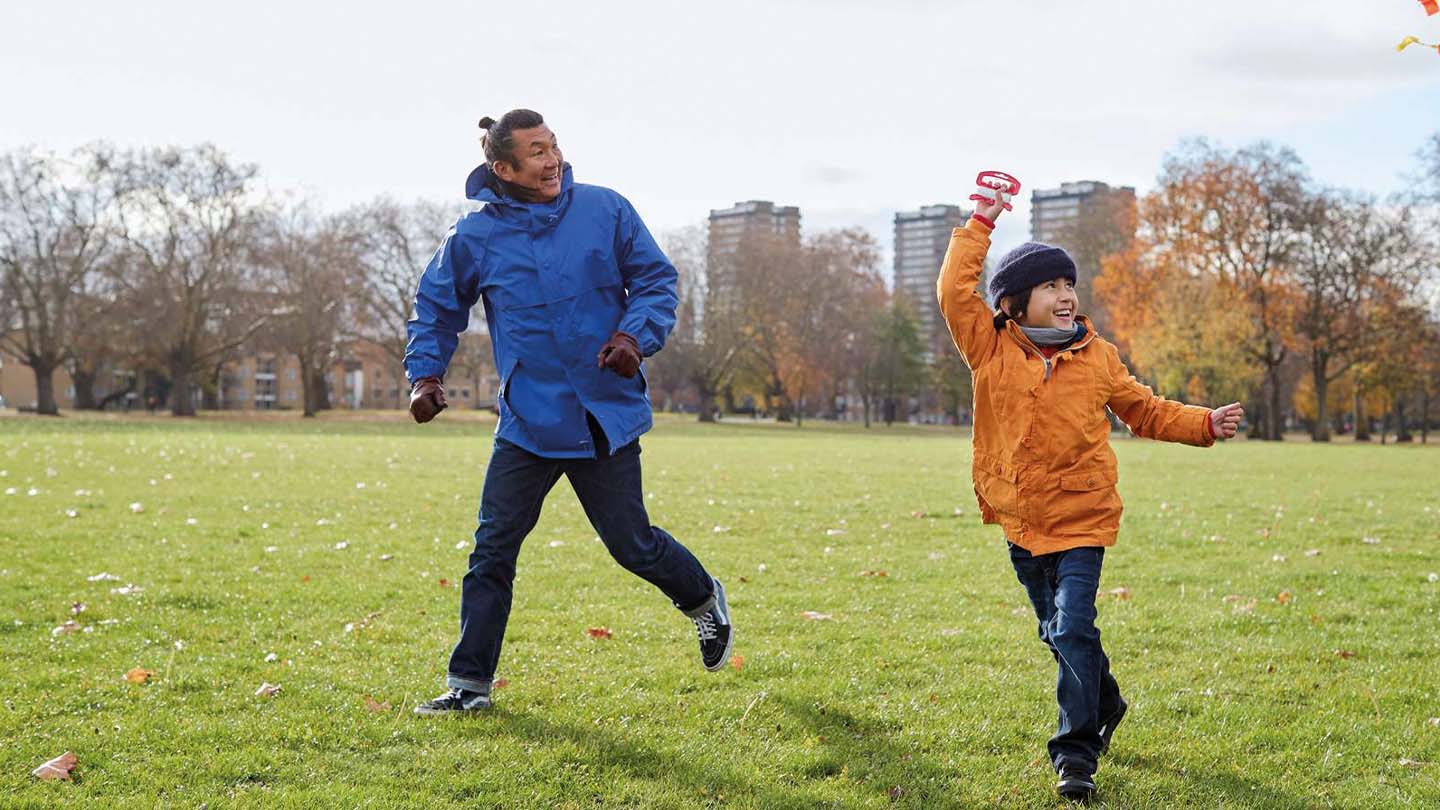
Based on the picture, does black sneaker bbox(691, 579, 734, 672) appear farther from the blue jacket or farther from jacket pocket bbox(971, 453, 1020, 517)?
jacket pocket bbox(971, 453, 1020, 517)

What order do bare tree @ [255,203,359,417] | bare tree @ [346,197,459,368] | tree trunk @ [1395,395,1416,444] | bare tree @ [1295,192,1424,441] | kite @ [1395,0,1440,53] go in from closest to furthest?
kite @ [1395,0,1440,53], bare tree @ [1295,192,1424,441], bare tree @ [255,203,359,417], bare tree @ [346,197,459,368], tree trunk @ [1395,395,1416,444]

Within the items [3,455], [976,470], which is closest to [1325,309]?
[3,455]

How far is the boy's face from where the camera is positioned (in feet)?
13.0

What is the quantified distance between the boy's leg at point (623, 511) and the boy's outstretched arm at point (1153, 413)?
1814mm

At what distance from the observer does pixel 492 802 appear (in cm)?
349

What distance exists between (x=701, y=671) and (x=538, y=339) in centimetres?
172

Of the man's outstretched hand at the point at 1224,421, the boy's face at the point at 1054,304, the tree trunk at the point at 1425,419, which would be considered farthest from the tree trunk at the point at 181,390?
the tree trunk at the point at 1425,419

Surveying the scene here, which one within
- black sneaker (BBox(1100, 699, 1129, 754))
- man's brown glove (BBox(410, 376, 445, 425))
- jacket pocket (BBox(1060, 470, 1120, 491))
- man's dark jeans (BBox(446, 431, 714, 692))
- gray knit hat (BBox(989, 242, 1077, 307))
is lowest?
black sneaker (BBox(1100, 699, 1129, 754))

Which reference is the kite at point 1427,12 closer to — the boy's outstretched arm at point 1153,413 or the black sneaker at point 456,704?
the boy's outstretched arm at point 1153,413

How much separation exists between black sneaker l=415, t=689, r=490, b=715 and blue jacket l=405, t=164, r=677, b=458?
0.99m

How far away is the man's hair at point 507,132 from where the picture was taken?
14.6ft

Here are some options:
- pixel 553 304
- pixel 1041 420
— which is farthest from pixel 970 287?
pixel 553 304

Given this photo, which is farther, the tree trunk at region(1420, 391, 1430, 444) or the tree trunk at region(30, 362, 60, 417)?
the tree trunk at region(1420, 391, 1430, 444)

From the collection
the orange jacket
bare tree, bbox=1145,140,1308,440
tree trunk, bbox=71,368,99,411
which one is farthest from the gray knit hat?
tree trunk, bbox=71,368,99,411
